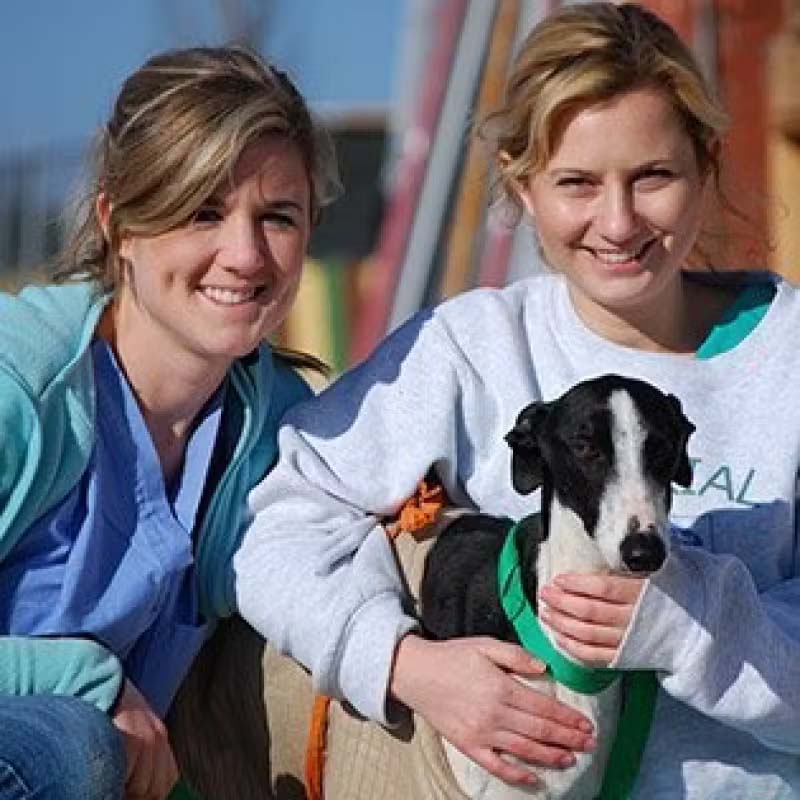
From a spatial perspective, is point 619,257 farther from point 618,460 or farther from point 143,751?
point 143,751

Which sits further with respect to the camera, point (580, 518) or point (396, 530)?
point (396, 530)

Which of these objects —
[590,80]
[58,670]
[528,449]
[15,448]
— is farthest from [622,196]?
[58,670]

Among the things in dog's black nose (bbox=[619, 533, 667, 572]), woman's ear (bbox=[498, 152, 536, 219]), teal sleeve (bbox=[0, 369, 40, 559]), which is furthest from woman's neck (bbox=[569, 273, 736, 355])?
teal sleeve (bbox=[0, 369, 40, 559])

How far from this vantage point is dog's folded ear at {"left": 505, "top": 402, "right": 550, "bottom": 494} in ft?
7.55

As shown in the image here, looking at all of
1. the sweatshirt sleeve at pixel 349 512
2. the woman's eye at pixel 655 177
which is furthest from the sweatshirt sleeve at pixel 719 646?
the woman's eye at pixel 655 177

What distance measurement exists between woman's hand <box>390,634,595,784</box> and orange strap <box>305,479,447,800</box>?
27cm

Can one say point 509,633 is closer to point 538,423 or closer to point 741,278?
point 538,423

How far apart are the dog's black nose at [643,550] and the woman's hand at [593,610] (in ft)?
0.47

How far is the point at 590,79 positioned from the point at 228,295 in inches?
22.6

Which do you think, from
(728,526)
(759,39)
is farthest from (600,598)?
(759,39)

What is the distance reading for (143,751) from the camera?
2.54m

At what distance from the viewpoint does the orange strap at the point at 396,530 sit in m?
2.64

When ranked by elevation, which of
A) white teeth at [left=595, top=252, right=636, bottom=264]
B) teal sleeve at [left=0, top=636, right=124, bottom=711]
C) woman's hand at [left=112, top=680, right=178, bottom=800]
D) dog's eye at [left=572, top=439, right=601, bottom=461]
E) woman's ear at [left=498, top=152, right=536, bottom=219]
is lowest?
woman's hand at [left=112, top=680, right=178, bottom=800]

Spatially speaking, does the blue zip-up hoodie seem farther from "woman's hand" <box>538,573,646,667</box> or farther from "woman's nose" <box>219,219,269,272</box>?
"woman's hand" <box>538,573,646,667</box>
